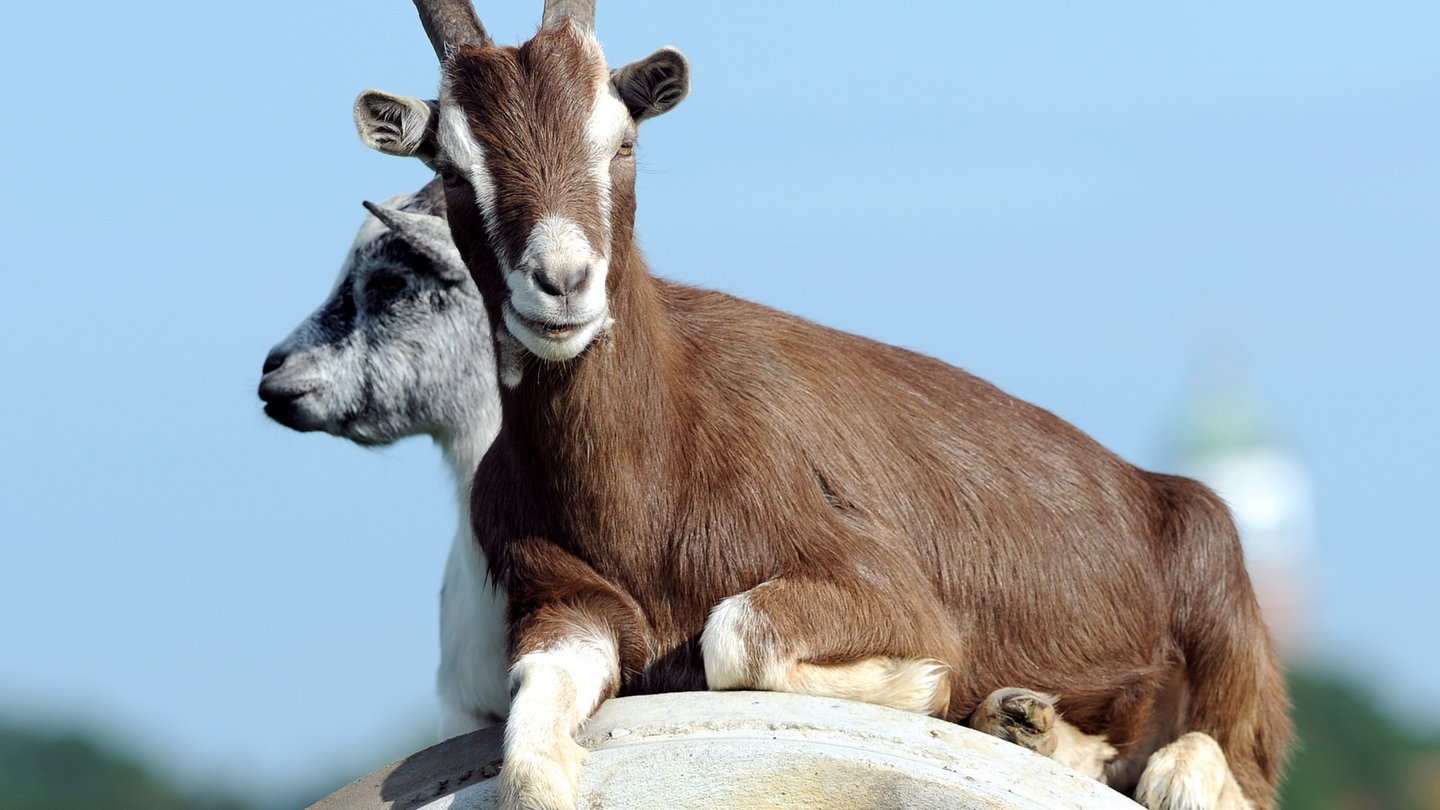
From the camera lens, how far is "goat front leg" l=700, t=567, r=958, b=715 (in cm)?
596

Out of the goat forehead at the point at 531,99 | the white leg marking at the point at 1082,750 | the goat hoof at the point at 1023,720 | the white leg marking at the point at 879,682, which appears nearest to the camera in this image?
the goat forehead at the point at 531,99

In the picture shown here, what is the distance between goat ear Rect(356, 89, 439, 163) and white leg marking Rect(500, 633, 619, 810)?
1696 millimetres

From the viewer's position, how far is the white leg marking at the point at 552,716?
5.49m

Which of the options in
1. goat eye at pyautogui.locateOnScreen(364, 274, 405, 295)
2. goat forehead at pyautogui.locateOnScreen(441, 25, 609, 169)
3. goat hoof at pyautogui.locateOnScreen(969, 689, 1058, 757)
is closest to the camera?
goat forehead at pyautogui.locateOnScreen(441, 25, 609, 169)

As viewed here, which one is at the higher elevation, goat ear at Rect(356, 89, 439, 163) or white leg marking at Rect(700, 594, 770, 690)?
goat ear at Rect(356, 89, 439, 163)

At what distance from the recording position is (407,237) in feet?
27.6

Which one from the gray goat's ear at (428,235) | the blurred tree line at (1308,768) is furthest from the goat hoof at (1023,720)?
the blurred tree line at (1308,768)

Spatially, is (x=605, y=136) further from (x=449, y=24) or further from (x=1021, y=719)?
(x=1021, y=719)

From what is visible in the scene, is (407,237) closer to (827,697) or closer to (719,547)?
(719,547)

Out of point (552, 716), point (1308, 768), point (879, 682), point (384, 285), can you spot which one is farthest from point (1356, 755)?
point (552, 716)

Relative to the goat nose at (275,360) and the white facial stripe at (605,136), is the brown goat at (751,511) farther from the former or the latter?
the goat nose at (275,360)

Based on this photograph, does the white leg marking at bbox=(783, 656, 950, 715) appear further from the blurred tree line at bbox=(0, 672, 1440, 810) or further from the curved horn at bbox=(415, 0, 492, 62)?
the blurred tree line at bbox=(0, 672, 1440, 810)

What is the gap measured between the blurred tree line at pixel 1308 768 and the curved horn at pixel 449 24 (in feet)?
109

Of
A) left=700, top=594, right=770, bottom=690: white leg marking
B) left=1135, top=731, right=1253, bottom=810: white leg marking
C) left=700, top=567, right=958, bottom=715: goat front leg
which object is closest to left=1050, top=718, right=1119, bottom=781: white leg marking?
left=1135, top=731, right=1253, bottom=810: white leg marking
